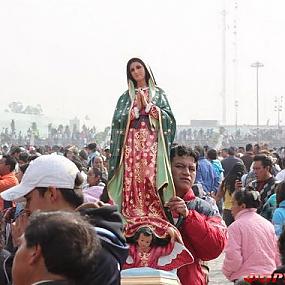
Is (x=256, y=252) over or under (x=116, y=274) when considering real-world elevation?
under

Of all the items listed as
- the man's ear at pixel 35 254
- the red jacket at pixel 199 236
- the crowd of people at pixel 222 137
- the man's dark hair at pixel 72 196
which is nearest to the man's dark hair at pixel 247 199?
the red jacket at pixel 199 236

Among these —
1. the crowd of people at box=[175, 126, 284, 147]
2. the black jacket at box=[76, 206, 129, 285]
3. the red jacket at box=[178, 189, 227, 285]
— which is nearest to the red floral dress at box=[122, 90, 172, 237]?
the red jacket at box=[178, 189, 227, 285]

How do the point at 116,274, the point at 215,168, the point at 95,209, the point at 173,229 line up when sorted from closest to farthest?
the point at 116,274
the point at 95,209
the point at 173,229
the point at 215,168

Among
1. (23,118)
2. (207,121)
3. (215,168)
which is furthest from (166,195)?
(207,121)

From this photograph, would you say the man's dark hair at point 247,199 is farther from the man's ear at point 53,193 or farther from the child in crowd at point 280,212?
the man's ear at point 53,193

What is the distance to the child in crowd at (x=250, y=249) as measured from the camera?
6.84 metres

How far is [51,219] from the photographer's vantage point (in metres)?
2.96

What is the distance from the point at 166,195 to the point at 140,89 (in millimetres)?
998

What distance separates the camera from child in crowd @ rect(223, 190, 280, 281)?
22.4 ft

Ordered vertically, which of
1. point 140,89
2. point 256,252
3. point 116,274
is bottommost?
point 256,252

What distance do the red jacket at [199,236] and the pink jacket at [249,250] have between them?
1548 millimetres

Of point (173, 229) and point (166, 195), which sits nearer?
point (173, 229)

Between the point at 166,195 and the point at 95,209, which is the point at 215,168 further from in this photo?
the point at 95,209

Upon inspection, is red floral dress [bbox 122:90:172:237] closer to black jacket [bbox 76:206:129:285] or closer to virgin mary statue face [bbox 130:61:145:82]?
virgin mary statue face [bbox 130:61:145:82]
